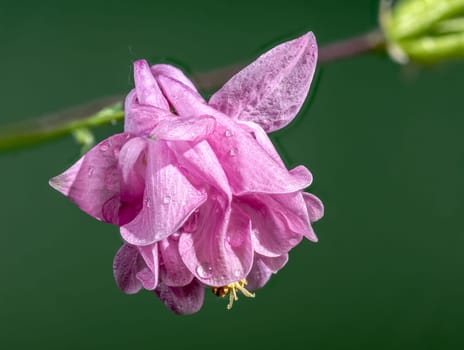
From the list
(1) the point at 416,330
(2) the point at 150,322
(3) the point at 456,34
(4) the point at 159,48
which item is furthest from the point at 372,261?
(3) the point at 456,34

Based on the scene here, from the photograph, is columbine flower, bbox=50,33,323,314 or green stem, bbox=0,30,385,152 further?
green stem, bbox=0,30,385,152

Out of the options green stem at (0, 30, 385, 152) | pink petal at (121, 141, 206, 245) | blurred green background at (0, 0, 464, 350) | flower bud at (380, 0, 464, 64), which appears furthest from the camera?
blurred green background at (0, 0, 464, 350)

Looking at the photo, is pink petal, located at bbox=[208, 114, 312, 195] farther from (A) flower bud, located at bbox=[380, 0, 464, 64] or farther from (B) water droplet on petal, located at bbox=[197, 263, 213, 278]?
(A) flower bud, located at bbox=[380, 0, 464, 64]

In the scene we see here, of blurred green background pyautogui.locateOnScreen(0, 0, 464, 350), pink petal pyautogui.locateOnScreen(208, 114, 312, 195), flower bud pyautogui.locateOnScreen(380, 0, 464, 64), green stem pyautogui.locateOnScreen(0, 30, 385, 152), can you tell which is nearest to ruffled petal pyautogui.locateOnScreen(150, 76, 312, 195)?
pink petal pyautogui.locateOnScreen(208, 114, 312, 195)

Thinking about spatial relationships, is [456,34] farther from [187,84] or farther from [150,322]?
[150,322]

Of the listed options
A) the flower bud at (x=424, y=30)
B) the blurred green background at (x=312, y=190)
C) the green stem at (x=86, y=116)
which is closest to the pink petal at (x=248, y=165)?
the green stem at (x=86, y=116)

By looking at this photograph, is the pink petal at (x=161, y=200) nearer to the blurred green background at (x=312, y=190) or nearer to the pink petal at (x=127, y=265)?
the pink petal at (x=127, y=265)

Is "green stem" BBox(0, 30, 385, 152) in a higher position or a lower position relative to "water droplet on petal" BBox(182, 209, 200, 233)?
higher

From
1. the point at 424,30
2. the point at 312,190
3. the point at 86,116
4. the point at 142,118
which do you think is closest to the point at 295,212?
the point at 142,118
